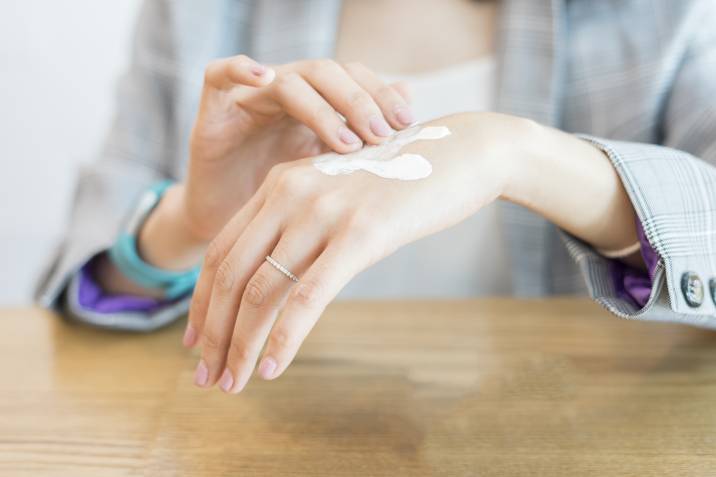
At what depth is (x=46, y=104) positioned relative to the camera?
150 cm

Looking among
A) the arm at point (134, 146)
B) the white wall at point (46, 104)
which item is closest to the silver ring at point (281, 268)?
the arm at point (134, 146)

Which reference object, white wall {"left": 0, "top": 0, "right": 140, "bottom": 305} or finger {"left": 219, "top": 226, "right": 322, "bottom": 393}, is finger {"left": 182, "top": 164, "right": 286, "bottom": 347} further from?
white wall {"left": 0, "top": 0, "right": 140, "bottom": 305}

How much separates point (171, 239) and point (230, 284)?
260 millimetres

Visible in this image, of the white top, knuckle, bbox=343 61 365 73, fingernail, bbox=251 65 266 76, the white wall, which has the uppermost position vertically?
fingernail, bbox=251 65 266 76

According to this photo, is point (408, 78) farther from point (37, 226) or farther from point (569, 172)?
point (37, 226)

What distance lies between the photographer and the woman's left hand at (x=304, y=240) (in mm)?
426

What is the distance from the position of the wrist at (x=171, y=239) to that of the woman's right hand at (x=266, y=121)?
2 cm

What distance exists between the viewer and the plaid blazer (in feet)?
2.46

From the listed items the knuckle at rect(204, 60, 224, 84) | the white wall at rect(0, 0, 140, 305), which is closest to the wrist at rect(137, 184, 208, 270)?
the knuckle at rect(204, 60, 224, 84)

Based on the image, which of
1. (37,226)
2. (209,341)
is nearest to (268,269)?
(209,341)

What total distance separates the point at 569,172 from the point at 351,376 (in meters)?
0.23

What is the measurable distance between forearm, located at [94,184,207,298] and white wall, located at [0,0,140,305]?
845mm

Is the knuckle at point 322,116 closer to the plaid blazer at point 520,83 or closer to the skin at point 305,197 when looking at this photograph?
the skin at point 305,197

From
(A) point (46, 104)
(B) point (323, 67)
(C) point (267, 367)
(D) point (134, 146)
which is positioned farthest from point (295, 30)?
(A) point (46, 104)
